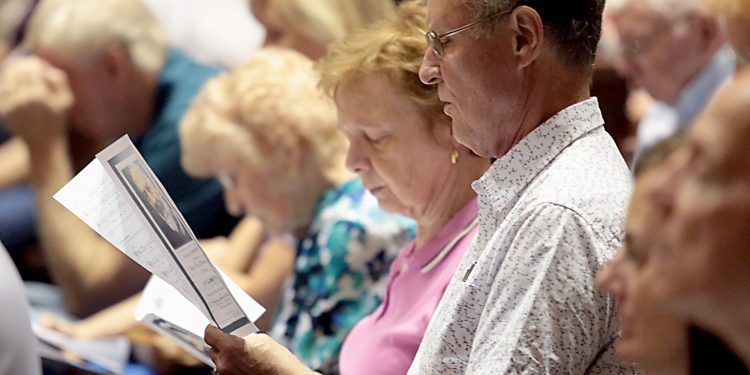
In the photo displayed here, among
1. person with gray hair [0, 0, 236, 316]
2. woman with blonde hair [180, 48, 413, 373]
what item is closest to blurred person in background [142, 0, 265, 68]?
person with gray hair [0, 0, 236, 316]

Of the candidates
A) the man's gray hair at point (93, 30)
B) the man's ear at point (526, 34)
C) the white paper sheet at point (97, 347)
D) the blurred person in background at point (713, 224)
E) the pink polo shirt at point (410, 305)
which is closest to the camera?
the blurred person in background at point (713, 224)

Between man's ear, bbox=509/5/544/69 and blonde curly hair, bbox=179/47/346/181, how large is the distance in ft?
4.91

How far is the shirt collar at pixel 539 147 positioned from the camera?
1452mm

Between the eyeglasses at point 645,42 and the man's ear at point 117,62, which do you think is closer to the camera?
the eyeglasses at point 645,42

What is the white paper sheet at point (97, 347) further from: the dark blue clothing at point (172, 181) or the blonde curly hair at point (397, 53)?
the blonde curly hair at point (397, 53)

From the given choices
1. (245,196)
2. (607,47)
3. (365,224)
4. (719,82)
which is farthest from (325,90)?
(607,47)

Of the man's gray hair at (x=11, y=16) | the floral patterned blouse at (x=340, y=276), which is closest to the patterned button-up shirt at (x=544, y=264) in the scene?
the floral patterned blouse at (x=340, y=276)

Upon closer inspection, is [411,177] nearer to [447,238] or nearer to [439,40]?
[447,238]

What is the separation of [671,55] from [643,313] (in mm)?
3063

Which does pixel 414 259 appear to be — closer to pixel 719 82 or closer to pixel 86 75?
pixel 719 82

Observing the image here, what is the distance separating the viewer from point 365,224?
8.73 ft

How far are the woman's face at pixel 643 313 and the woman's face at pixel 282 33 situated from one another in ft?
9.59

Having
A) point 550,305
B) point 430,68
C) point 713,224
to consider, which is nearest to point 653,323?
point 713,224

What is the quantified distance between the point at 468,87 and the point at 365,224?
118 centimetres
